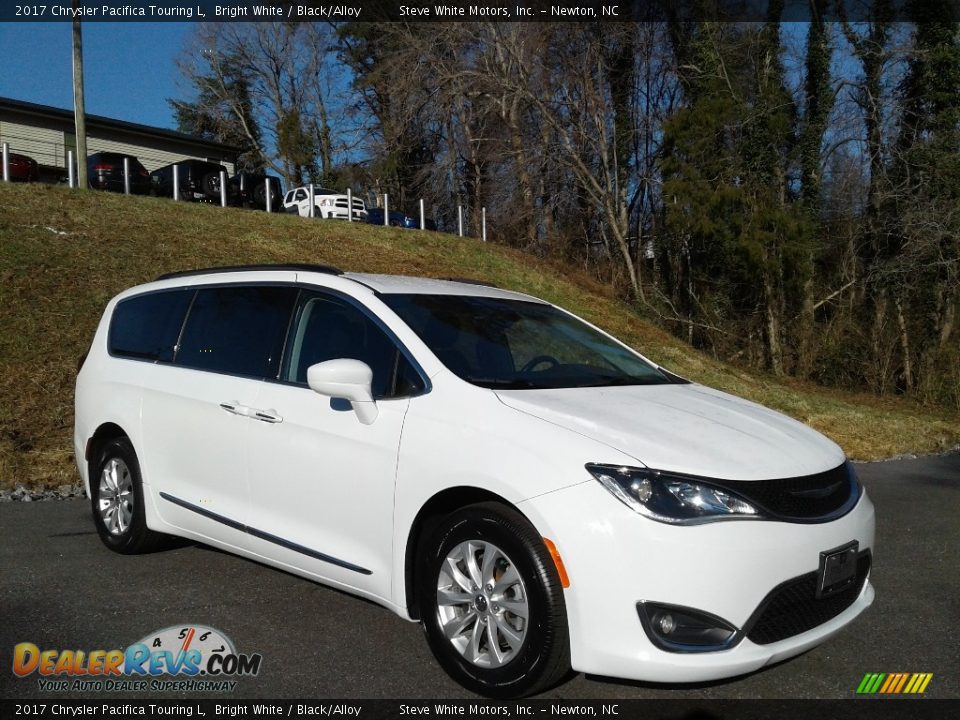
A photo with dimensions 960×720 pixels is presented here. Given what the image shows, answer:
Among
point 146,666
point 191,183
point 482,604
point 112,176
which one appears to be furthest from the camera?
point 191,183

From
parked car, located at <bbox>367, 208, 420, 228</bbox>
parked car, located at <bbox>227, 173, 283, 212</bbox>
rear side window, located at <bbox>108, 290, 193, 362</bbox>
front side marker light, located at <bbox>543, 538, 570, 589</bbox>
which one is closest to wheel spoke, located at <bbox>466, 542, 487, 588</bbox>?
front side marker light, located at <bbox>543, 538, 570, 589</bbox>

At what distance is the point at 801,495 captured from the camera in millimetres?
3236

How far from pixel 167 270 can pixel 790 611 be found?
13304 mm

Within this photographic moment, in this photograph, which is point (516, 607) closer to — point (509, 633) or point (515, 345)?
point (509, 633)

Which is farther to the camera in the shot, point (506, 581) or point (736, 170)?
point (736, 170)

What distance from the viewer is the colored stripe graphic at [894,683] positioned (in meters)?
3.47

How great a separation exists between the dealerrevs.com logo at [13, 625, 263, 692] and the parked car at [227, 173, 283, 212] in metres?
22.7

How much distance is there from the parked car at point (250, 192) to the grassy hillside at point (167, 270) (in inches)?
194

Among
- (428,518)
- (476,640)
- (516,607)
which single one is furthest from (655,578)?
(428,518)

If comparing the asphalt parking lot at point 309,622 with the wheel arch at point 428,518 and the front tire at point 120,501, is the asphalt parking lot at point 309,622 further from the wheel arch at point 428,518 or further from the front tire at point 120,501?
the wheel arch at point 428,518

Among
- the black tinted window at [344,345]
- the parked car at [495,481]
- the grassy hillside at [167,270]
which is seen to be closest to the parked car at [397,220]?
the grassy hillside at [167,270]

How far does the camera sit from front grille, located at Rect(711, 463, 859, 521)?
3090 mm

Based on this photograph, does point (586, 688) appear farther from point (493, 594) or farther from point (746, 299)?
point (746, 299)
